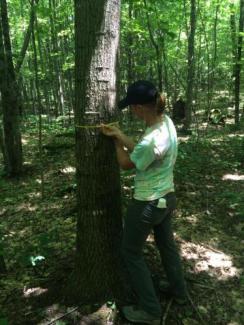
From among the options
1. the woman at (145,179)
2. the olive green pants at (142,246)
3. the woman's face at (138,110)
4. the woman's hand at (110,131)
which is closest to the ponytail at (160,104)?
the woman at (145,179)

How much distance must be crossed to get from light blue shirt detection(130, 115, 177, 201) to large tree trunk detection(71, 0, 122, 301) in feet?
1.32

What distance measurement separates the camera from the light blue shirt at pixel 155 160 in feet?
9.61

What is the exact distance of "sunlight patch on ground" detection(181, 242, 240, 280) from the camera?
436 cm

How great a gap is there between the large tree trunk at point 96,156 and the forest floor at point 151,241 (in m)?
0.37

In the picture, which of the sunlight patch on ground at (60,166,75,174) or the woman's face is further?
the sunlight patch on ground at (60,166,75,174)

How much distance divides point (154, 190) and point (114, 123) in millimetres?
740

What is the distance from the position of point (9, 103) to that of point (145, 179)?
683cm

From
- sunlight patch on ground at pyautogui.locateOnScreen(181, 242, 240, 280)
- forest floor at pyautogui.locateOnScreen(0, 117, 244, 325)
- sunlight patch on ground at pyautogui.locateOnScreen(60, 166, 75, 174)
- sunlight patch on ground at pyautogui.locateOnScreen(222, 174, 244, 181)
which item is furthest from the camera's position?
sunlight patch on ground at pyautogui.locateOnScreen(60, 166, 75, 174)

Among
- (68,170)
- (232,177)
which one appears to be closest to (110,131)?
(232,177)

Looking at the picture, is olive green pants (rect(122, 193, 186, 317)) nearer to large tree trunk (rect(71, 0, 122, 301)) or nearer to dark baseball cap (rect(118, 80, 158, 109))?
large tree trunk (rect(71, 0, 122, 301))

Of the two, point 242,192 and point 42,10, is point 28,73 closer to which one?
point 42,10

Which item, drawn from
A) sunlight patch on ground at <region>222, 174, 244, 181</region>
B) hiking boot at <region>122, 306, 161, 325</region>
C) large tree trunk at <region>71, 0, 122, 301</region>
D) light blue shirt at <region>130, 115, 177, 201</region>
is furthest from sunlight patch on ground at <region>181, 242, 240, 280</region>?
sunlight patch on ground at <region>222, 174, 244, 181</region>

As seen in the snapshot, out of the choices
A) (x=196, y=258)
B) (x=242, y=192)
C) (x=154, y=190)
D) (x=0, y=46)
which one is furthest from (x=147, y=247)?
(x=0, y=46)

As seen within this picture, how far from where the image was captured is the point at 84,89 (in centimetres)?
318
